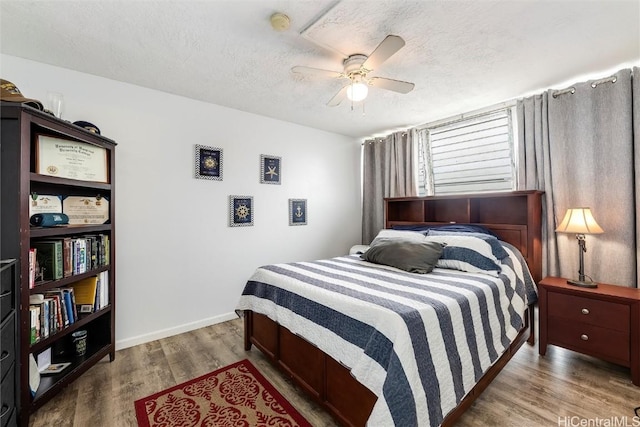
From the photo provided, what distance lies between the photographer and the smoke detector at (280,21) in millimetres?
1648

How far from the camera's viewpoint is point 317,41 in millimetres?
1853

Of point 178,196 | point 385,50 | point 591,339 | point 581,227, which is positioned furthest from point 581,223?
point 178,196

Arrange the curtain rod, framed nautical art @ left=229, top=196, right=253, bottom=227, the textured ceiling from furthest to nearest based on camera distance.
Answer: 1. framed nautical art @ left=229, top=196, right=253, bottom=227
2. the curtain rod
3. the textured ceiling

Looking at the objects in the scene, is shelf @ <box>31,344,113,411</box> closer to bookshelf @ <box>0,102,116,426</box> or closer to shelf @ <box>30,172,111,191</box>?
bookshelf @ <box>0,102,116,426</box>

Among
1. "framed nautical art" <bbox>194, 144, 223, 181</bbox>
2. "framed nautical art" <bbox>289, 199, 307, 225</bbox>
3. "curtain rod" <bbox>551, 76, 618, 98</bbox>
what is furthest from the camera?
"framed nautical art" <bbox>289, 199, 307, 225</bbox>

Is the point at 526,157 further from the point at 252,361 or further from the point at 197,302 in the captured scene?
the point at 197,302

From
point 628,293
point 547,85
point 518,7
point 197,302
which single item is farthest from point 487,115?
point 197,302

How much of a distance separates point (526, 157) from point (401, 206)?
1574 mm

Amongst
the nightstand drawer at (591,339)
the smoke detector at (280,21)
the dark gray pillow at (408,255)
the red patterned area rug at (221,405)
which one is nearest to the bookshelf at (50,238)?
the red patterned area rug at (221,405)

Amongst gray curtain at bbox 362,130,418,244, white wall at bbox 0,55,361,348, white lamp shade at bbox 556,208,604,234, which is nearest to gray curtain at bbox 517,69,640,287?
white lamp shade at bbox 556,208,604,234

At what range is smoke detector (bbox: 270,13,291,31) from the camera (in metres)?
1.65

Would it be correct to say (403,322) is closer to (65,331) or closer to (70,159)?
(65,331)

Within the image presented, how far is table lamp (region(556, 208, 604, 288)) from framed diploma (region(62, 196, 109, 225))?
3.84 meters

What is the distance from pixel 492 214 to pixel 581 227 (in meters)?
0.94
